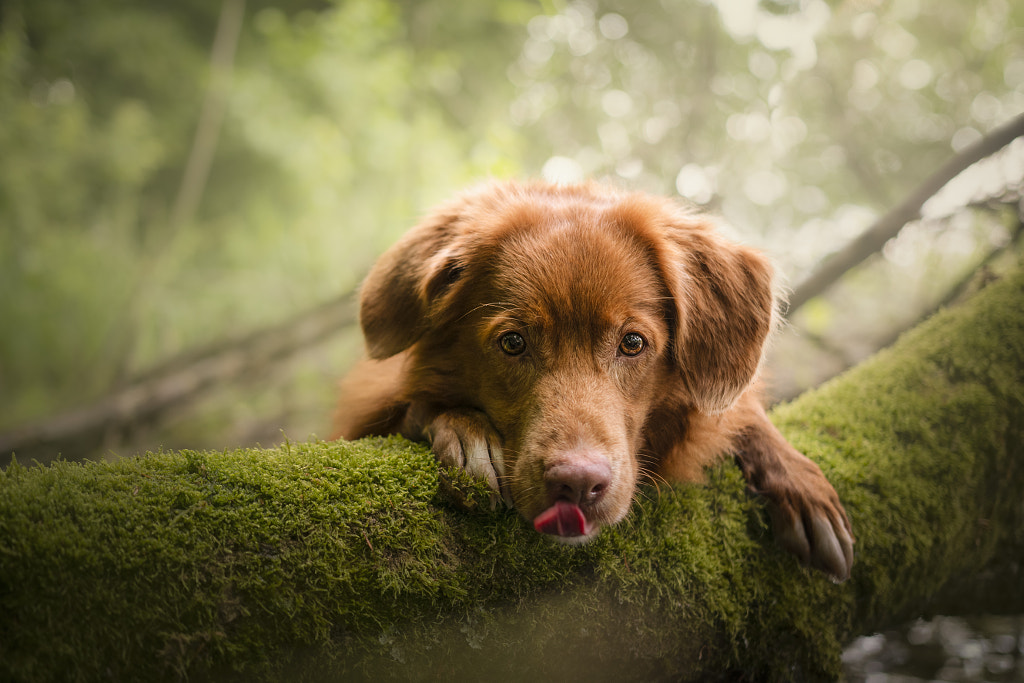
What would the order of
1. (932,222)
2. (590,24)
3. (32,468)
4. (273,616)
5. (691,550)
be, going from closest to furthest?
1. (273,616)
2. (32,468)
3. (691,550)
4. (932,222)
5. (590,24)

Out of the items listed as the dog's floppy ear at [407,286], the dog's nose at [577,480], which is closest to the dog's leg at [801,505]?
the dog's nose at [577,480]

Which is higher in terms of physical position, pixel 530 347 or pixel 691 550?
pixel 530 347

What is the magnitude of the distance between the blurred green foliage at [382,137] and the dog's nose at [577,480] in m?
3.51

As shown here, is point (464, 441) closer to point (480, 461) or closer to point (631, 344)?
point (480, 461)

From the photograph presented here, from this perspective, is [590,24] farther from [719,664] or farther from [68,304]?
[68,304]

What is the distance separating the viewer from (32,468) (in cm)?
157

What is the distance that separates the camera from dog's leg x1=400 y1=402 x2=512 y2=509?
1.84 meters

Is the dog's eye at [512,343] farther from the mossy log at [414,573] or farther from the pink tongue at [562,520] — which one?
the pink tongue at [562,520]

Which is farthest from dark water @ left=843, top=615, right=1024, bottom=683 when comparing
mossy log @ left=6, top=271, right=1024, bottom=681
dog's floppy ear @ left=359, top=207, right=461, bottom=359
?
dog's floppy ear @ left=359, top=207, right=461, bottom=359

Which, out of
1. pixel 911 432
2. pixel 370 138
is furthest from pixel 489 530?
pixel 370 138

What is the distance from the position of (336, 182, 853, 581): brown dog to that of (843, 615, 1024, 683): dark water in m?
1.28

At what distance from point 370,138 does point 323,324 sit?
254 centimetres

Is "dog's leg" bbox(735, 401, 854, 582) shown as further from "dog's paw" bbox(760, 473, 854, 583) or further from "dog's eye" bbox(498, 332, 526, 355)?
"dog's eye" bbox(498, 332, 526, 355)

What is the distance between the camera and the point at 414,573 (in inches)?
62.9
